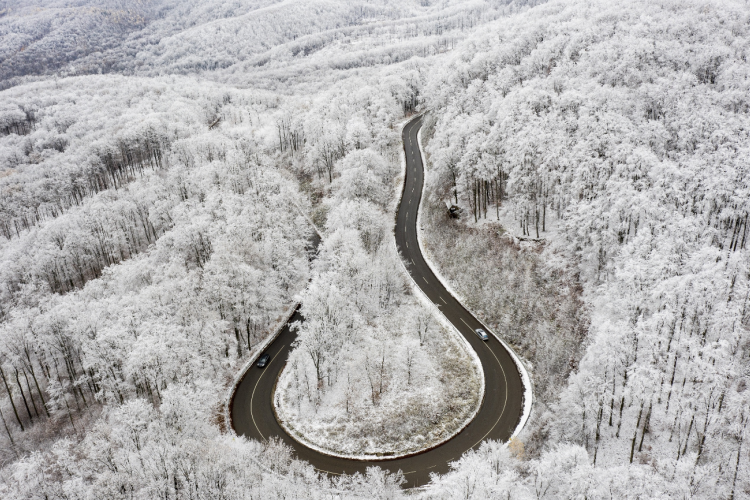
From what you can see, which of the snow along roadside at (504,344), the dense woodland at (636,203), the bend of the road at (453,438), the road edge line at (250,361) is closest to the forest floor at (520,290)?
the snow along roadside at (504,344)

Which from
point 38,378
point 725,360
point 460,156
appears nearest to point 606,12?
point 460,156

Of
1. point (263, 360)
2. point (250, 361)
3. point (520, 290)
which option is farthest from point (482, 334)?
point (250, 361)

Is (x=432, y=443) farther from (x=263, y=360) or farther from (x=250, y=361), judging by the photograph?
(x=250, y=361)

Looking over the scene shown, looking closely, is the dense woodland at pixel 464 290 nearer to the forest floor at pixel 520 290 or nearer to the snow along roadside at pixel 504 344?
the forest floor at pixel 520 290

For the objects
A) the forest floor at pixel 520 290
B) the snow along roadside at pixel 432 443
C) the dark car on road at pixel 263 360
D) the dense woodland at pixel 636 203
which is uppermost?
the dense woodland at pixel 636 203

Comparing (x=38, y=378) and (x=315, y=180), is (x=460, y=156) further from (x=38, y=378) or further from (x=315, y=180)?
(x=38, y=378)

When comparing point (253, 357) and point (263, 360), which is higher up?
point (263, 360)

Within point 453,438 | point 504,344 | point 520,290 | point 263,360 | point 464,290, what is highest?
point 520,290
